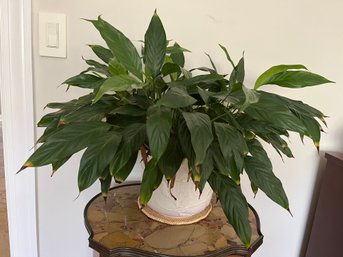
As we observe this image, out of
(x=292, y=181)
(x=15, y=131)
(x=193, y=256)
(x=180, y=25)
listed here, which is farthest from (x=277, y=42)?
(x=15, y=131)

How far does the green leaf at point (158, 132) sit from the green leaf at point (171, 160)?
8 cm

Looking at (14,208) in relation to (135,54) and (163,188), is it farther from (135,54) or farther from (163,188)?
(135,54)

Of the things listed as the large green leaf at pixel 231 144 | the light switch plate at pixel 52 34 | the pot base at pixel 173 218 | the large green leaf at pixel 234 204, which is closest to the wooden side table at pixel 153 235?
the pot base at pixel 173 218

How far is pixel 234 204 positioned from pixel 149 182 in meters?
0.17

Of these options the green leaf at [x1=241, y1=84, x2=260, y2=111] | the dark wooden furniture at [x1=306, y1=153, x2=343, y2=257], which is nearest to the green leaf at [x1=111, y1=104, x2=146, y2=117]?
the green leaf at [x1=241, y1=84, x2=260, y2=111]

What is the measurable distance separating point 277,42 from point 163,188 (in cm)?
63

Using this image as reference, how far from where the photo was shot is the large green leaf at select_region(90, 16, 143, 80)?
56 centimetres

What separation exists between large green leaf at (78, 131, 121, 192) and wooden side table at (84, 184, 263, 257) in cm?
21

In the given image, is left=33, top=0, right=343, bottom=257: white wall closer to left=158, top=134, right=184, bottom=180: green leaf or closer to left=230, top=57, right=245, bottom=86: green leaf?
left=230, top=57, right=245, bottom=86: green leaf

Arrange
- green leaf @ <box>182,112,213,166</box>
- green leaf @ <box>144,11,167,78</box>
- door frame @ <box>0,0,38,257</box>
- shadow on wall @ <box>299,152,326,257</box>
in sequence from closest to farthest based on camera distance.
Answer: green leaf @ <box>182,112,213,166</box>, green leaf @ <box>144,11,167,78</box>, door frame @ <box>0,0,38,257</box>, shadow on wall @ <box>299,152,326,257</box>

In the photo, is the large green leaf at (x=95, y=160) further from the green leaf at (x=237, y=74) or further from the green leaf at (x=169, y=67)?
the green leaf at (x=237, y=74)

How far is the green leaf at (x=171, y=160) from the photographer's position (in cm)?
55

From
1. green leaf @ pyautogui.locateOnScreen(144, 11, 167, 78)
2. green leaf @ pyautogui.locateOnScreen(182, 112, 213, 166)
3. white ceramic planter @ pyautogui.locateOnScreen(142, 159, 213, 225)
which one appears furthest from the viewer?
white ceramic planter @ pyautogui.locateOnScreen(142, 159, 213, 225)

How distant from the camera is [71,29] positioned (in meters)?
0.91
